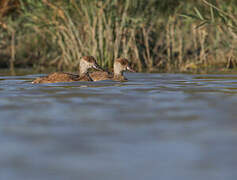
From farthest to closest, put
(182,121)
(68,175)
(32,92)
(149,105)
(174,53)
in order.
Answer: (174,53) < (32,92) < (149,105) < (182,121) < (68,175)

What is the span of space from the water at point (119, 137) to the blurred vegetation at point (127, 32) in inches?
258

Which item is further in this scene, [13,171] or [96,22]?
[96,22]

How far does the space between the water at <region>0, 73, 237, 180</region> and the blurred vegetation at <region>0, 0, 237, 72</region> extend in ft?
21.5

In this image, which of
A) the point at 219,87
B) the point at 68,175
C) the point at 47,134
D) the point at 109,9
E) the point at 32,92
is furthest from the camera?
the point at 109,9

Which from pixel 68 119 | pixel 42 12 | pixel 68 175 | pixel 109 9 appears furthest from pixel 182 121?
pixel 42 12

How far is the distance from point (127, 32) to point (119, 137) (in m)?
10.2

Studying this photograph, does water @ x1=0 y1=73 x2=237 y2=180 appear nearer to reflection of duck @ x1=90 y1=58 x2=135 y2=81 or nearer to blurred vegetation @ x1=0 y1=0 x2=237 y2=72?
reflection of duck @ x1=90 y1=58 x2=135 y2=81

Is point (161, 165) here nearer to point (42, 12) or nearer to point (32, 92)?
point (32, 92)

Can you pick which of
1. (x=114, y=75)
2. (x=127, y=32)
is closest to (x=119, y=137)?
(x=114, y=75)

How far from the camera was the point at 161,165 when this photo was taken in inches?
124

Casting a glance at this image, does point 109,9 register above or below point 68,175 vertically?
above

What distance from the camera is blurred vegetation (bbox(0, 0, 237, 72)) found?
1323cm

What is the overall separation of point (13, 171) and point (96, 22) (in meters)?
10.8

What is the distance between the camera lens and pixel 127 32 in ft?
45.7
